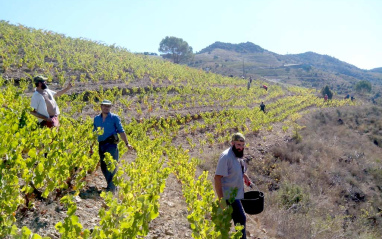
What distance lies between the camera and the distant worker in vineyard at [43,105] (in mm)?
4281

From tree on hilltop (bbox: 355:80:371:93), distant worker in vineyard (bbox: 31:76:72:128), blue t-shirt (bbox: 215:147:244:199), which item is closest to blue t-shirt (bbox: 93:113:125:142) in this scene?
distant worker in vineyard (bbox: 31:76:72:128)

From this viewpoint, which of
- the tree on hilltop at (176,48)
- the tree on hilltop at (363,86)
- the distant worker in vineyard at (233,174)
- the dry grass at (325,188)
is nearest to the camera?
the distant worker in vineyard at (233,174)

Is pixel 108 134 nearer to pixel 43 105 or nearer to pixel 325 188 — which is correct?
pixel 43 105

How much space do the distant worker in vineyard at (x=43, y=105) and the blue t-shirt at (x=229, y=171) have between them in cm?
293

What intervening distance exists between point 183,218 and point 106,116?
2.23 m

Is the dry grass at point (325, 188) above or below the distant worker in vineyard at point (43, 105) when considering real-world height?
below

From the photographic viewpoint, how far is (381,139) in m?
17.8

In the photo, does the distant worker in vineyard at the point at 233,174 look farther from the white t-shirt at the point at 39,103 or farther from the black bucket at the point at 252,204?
the white t-shirt at the point at 39,103

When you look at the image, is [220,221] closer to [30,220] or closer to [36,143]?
[30,220]

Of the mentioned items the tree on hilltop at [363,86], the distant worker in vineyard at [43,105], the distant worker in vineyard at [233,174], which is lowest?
the distant worker in vineyard at [233,174]

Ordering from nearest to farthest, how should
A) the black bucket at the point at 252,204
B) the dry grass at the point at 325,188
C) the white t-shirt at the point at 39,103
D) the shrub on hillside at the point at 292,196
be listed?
the black bucket at the point at 252,204 < the white t-shirt at the point at 39,103 < the dry grass at the point at 325,188 < the shrub on hillside at the point at 292,196

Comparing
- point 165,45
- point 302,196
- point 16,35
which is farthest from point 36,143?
point 165,45

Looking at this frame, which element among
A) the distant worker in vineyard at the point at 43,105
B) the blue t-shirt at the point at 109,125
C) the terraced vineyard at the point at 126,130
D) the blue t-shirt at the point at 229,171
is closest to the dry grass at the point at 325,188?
the terraced vineyard at the point at 126,130

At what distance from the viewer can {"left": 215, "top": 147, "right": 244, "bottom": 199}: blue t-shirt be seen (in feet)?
11.9
